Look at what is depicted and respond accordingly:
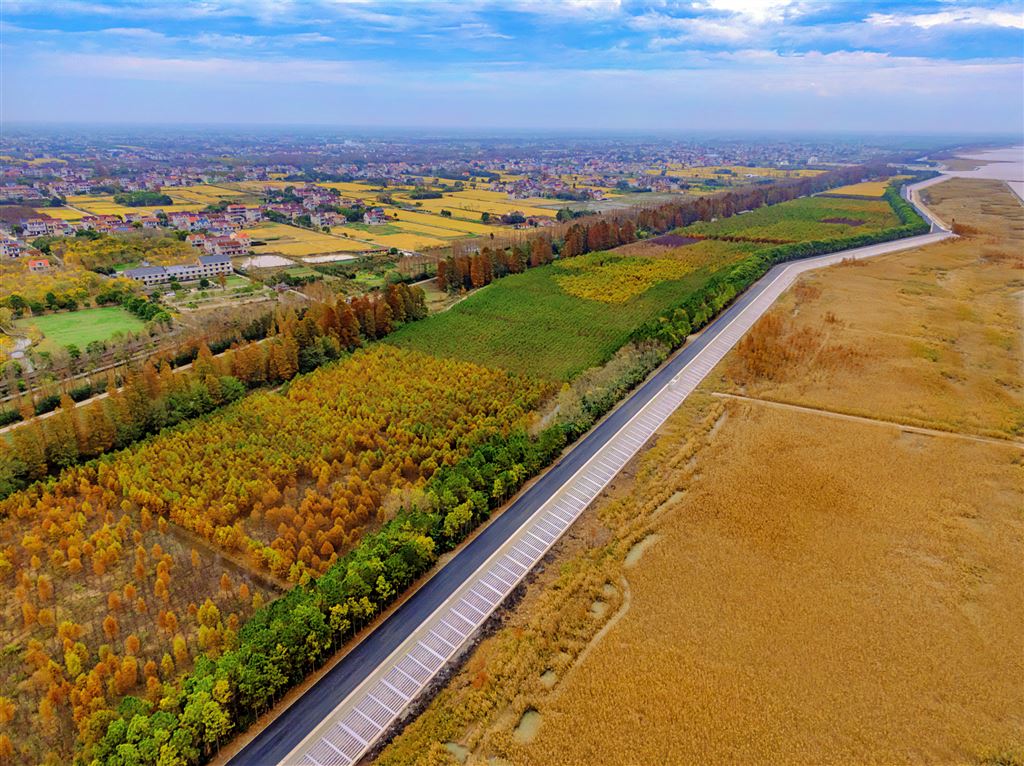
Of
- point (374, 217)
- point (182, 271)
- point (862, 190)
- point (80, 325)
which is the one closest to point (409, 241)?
point (374, 217)

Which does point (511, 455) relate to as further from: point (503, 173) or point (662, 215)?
point (503, 173)

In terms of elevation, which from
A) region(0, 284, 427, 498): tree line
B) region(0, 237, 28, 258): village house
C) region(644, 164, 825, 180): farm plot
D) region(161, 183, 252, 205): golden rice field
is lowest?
region(0, 284, 427, 498): tree line

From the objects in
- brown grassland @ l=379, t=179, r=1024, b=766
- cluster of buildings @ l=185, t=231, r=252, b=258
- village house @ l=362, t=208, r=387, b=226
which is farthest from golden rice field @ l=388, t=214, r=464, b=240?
brown grassland @ l=379, t=179, r=1024, b=766

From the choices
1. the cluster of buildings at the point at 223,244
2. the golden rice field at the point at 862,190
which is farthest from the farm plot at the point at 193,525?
the golden rice field at the point at 862,190

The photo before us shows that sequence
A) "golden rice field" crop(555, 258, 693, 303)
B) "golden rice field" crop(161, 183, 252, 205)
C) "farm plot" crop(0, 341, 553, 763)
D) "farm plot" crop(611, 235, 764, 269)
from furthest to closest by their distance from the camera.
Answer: "golden rice field" crop(161, 183, 252, 205), "farm plot" crop(611, 235, 764, 269), "golden rice field" crop(555, 258, 693, 303), "farm plot" crop(0, 341, 553, 763)

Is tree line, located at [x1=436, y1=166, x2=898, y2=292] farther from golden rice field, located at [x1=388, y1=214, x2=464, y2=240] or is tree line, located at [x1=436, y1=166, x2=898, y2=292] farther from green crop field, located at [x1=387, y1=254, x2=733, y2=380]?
golden rice field, located at [x1=388, y1=214, x2=464, y2=240]

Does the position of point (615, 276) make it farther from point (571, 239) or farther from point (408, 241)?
point (408, 241)
